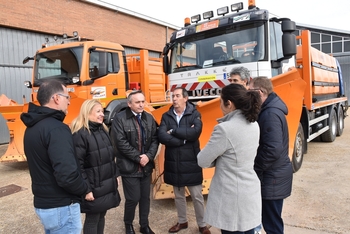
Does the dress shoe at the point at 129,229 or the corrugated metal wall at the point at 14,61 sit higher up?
the corrugated metal wall at the point at 14,61

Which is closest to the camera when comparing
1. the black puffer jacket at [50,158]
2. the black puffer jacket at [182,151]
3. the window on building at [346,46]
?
the black puffer jacket at [50,158]

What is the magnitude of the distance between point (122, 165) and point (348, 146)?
267 inches

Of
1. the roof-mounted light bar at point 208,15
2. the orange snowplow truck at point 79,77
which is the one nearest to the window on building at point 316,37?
the roof-mounted light bar at point 208,15

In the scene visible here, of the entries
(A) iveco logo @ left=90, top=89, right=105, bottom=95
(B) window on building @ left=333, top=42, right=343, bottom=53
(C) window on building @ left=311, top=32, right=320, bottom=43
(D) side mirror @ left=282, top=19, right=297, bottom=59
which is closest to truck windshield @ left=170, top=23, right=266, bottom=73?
(D) side mirror @ left=282, top=19, right=297, bottom=59

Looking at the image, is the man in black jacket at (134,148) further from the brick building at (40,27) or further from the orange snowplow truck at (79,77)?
the brick building at (40,27)

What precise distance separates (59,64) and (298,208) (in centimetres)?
504

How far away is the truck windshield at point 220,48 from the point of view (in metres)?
4.58

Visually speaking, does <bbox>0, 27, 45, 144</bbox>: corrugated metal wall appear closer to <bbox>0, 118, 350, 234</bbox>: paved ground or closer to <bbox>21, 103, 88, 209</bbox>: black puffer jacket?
<bbox>0, 118, 350, 234</bbox>: paved ground

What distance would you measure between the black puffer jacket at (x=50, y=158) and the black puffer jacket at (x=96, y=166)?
440 millimetres

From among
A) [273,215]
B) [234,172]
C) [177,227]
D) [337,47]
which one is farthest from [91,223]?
[337,47]

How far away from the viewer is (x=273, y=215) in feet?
8.12

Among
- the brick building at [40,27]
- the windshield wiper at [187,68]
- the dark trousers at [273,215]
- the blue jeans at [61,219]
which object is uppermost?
the brick building at [40,27]

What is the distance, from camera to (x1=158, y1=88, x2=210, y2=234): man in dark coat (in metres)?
3.00

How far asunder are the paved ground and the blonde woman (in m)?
0.98
